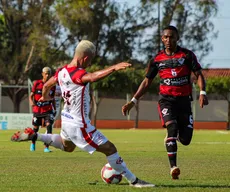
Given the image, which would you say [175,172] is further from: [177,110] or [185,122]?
[177,110]

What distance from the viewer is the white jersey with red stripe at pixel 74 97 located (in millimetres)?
9328

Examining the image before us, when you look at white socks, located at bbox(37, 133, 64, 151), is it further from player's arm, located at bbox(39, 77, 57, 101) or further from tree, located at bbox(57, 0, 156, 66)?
tree, located at bbox(57, 0, 156, 66)

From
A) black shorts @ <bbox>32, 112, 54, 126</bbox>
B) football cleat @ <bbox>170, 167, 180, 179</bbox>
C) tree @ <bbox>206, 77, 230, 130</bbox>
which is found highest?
football cleat @ <bbox>170, 167, 180, 179</bbox>

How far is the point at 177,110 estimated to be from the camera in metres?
11.2

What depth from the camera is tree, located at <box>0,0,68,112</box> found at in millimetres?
52156

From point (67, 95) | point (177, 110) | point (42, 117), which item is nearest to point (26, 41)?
point (42, 117)

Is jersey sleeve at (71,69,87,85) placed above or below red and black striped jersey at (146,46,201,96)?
above

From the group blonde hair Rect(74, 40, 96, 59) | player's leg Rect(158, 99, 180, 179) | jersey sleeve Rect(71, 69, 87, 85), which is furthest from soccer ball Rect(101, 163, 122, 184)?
blonde hair Rect(74, 40, 96, 59)

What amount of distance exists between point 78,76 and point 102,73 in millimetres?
596

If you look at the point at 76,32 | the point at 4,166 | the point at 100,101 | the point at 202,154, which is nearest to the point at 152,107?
the point at 100,101

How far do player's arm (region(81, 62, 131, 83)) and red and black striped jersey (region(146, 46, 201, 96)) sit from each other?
7.86 ft

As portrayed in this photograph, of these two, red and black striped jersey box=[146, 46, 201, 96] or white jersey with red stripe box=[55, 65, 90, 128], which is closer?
white jersey with red stripe box=[55, 65, 90, 128]

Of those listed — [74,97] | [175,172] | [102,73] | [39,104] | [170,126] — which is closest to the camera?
[102,73]

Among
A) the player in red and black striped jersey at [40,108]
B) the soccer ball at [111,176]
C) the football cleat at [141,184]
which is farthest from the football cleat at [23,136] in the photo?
the player in red and black striped jersey at [40,108]
